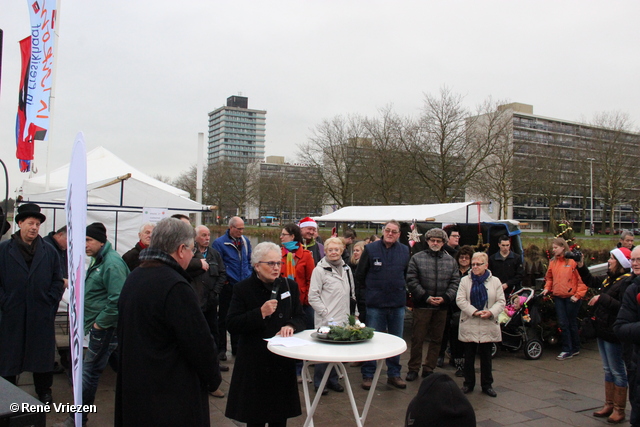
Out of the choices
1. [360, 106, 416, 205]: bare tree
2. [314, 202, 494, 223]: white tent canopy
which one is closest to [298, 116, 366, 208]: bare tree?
[360, 106, 416, 205]: bare tree

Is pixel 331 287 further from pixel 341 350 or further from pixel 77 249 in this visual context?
pixel 77 249

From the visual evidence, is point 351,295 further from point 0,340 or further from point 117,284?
point 0,340

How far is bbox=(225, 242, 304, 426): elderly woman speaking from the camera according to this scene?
331cm

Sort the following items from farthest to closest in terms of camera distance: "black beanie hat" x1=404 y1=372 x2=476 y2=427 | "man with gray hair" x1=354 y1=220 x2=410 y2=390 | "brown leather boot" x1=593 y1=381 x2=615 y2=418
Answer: "man with gray hair" x1=354 y1=220 x2=410 y2=390, "brown leather boot" x1=593 y1=381 x2=615 y2=418, "black beanie hat" x1=404 y1=372 x2=476 y2=427

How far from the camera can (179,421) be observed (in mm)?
2398

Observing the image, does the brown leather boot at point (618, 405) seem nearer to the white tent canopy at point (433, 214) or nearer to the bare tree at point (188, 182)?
the white tent canopy at point (433, 214)

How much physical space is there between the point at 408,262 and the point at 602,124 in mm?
49106

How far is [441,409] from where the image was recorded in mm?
1609

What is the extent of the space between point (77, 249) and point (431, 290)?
14.8 ft

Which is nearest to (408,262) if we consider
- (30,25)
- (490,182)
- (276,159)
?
(30,25)

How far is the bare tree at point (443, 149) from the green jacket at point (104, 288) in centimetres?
2721

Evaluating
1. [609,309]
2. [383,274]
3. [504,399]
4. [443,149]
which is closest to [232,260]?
[383,274]

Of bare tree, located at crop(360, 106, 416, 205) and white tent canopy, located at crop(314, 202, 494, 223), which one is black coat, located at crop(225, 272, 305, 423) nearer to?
white tent canopy, located at crop(314, 202, 494, 223)

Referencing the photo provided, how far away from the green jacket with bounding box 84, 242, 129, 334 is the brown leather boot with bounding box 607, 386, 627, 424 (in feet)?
15.2
